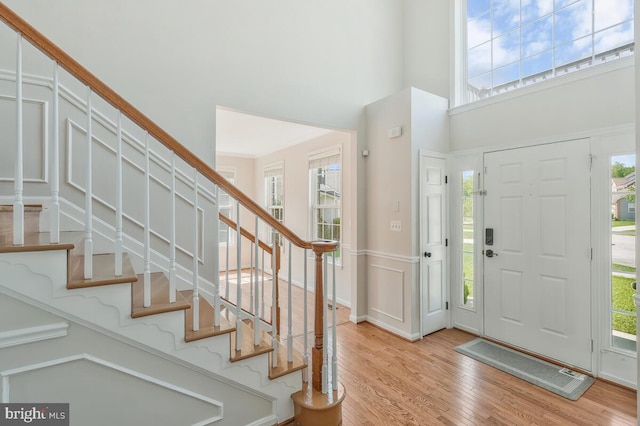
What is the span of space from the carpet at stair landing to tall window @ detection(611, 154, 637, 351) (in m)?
0.46

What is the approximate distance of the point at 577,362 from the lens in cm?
260

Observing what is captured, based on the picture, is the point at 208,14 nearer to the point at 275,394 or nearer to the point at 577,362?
the point at 275,394

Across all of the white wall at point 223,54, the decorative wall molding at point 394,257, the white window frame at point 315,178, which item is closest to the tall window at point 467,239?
the decorative wall molding at point 394,257

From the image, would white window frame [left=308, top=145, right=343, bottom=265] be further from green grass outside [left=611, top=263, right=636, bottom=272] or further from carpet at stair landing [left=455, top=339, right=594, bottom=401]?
green grass outside [left=611, top=263, right=636, bottom=272]

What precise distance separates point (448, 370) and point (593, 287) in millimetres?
1393

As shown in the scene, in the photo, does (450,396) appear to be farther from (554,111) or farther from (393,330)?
(554,111)

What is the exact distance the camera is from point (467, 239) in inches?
135

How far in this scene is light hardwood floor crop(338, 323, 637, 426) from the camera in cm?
201

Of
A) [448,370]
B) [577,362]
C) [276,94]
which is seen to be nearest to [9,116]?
[276,94]

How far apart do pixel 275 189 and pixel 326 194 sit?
1821mm

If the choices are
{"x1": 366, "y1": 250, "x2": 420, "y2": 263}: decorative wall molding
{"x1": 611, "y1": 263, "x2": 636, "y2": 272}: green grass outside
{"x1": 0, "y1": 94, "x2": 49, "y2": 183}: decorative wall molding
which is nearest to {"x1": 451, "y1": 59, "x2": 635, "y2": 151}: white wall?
{"x1": 611, "y1": 263, "x2": 636, "y2": 272}: green grass outside

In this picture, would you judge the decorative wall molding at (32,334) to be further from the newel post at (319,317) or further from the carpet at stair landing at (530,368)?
the carpet at stair landing at (530,368)

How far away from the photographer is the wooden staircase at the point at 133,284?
1331mm

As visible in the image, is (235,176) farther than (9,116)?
Yes
